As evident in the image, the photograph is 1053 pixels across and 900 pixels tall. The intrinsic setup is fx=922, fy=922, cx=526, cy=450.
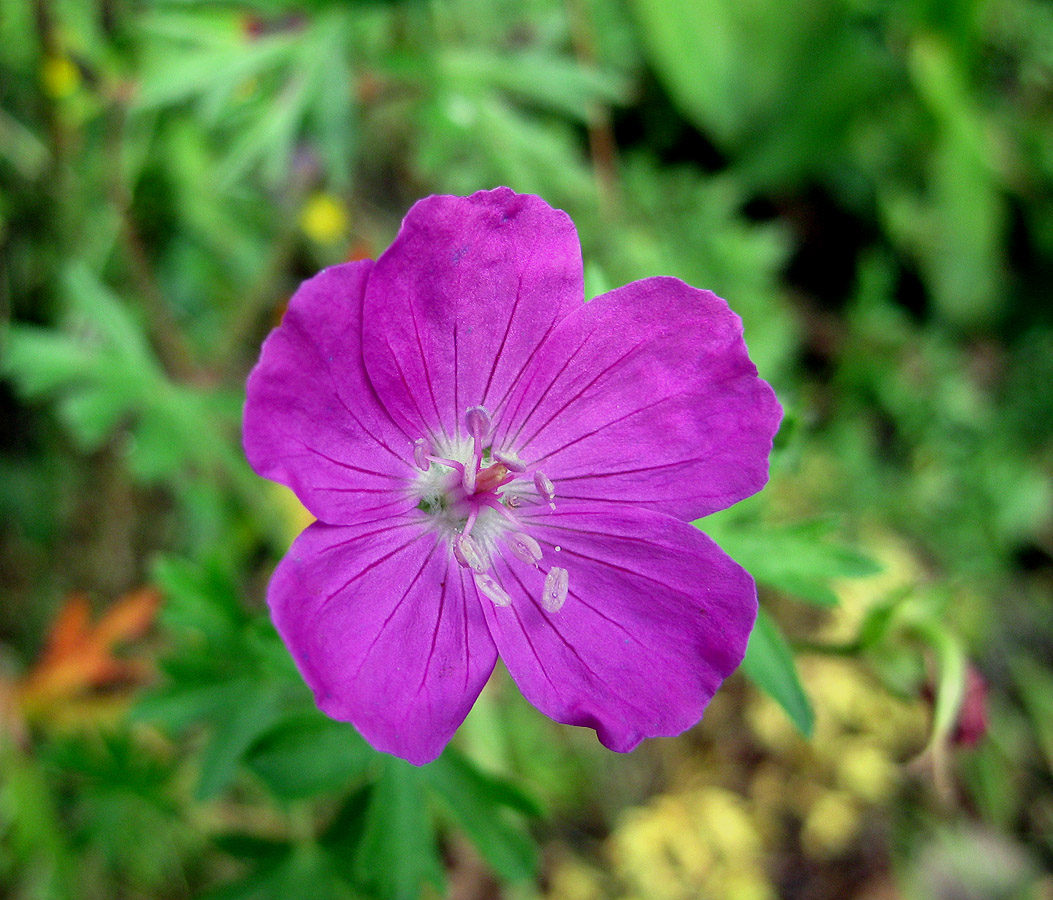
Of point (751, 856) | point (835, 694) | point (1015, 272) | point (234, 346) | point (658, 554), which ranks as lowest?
point (751, 856)

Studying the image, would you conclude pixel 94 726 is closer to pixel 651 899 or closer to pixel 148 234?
pixel 148 234

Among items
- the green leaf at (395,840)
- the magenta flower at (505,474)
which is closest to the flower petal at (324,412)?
the magenta flower at (505,474)

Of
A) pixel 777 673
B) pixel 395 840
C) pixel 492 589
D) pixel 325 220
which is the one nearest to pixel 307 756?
pixel 395 840

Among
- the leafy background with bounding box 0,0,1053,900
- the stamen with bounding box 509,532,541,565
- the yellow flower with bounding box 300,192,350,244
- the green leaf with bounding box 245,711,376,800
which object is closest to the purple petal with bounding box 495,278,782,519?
the stamen with bounding box 509,532,541,565

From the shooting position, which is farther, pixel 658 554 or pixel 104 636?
pixel 104 636

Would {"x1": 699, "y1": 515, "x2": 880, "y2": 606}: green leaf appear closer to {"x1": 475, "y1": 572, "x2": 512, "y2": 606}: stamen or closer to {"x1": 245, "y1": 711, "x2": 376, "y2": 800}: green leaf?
{"x1": 475, "y1": 572, "x2": 512, "y2": 606}: stamen

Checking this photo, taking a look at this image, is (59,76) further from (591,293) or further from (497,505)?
(497,505)

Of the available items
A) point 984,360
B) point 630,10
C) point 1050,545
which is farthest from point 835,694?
point 630,10

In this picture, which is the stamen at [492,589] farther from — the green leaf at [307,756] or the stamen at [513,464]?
the green leaf at [307,756]
